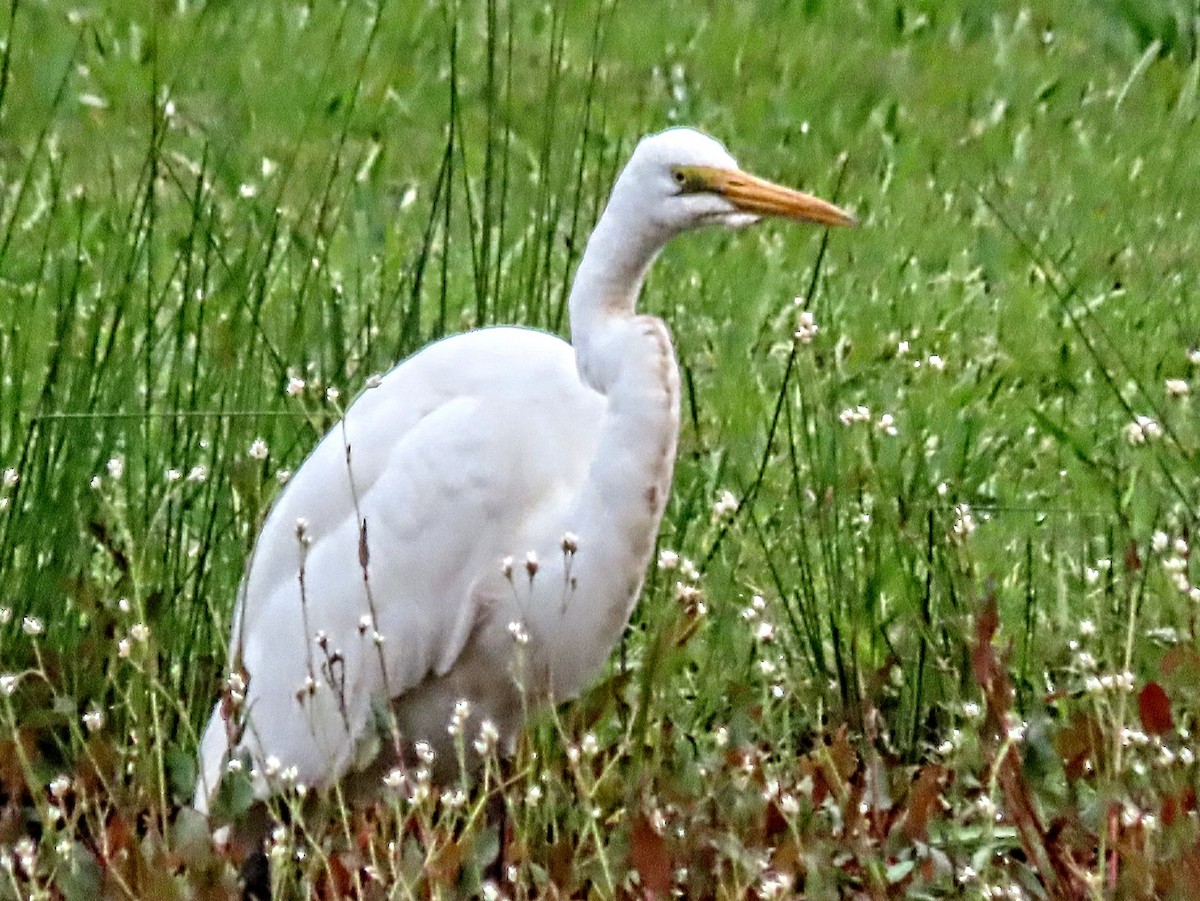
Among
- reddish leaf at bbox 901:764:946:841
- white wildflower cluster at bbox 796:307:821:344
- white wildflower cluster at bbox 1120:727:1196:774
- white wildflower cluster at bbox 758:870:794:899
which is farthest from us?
white wildflower cluster at bbox 796:307:821:344

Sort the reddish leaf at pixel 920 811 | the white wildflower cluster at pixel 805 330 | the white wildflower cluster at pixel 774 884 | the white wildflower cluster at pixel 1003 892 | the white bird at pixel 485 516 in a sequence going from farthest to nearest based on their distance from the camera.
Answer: the white wildflower cluster at pixel 805 330 < the white bird at pixel 485 516 < the reddish leaf at pixel 920 811 < the white wildflower cluster at pixel 1003 892 < the white wildflower cluster at pixel 774 884

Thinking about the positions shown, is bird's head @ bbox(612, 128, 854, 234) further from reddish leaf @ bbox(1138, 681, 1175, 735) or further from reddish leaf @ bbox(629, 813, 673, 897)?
reddish leaf @ bbox(629, 813, 673, 897)

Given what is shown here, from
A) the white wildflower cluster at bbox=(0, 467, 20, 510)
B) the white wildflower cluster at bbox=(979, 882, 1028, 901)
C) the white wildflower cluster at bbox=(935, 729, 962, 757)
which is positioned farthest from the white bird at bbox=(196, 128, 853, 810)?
the white wildflower cluster at bbox=(979, 882, 1028, 901)

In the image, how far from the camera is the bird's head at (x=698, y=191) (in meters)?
2.87

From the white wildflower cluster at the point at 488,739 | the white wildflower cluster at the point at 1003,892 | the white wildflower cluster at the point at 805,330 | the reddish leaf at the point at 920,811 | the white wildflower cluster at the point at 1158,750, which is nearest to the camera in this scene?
the white wildflower cluster at the point at 488,739

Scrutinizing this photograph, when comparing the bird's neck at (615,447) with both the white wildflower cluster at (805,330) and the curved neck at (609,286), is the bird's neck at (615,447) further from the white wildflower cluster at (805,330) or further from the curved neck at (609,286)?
the white wildflower cluster at (805,330)

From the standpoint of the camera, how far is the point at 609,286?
2.95 meters

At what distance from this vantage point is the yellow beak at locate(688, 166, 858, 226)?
2865mm

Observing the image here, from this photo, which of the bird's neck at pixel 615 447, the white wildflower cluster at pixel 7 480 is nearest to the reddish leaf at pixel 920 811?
the bird's neck at pixel 615 447

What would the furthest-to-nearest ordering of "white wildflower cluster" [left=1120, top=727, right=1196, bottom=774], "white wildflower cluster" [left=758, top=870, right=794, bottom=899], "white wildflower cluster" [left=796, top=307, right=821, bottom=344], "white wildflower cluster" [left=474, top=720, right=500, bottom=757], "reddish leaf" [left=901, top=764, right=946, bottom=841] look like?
"white wildflower cluster" [left=796, top=307, right=821, bottom=344] → "reddish leaf" [left=901, top=764, right=946, bottom=841] → "white wildflower cluster" [left=1120, top=727, right=1196, bottom=774] → "white wildflower cluster" [left=474, top=720, right=500, bottom=757] → "white wildflower cluster" [left=758, top=870, right=794, bottom=899]

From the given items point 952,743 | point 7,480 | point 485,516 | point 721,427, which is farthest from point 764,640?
point 721,427

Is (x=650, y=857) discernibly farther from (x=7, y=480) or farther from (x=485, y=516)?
(x=7, y=480)

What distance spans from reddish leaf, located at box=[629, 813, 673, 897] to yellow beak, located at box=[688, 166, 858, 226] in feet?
2.42

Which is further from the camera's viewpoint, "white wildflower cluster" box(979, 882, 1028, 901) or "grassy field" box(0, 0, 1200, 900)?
"grassy field" box(0, 0, 1200, 900)
